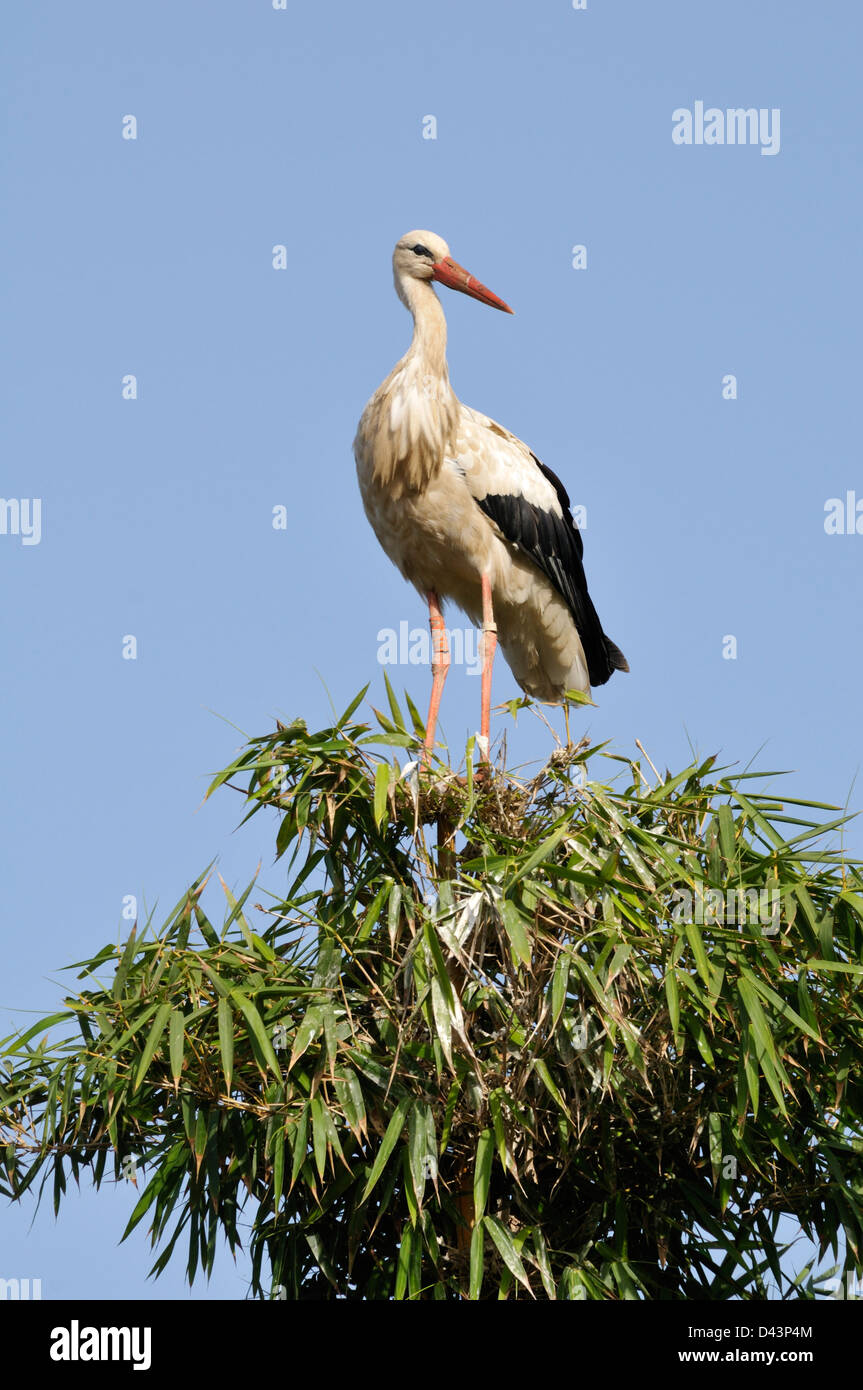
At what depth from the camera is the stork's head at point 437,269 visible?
951 cm

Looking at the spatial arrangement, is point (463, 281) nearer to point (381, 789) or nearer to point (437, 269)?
point (437, 269)

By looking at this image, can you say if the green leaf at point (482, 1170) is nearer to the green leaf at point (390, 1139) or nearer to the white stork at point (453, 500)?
the green leaf at point (390, 1139)

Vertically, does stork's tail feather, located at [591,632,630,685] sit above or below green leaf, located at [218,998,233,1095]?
above

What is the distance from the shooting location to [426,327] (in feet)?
30.7

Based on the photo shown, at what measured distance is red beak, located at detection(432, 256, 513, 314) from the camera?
9508 mm

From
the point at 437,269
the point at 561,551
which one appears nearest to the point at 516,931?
the point at 561,551

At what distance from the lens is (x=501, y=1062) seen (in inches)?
265

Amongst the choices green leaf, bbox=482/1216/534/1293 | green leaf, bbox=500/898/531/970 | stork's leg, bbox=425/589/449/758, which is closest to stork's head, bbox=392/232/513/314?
stork's leg, bbox=425/589/449/758

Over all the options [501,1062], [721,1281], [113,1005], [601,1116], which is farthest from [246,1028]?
[721,1281]

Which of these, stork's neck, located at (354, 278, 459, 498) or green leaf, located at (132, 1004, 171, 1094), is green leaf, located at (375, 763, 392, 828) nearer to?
green leaf, located at (132, 1004, 171, 1094)

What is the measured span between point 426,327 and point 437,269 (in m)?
0.40

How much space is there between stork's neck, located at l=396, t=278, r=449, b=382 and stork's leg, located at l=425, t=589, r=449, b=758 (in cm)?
122
